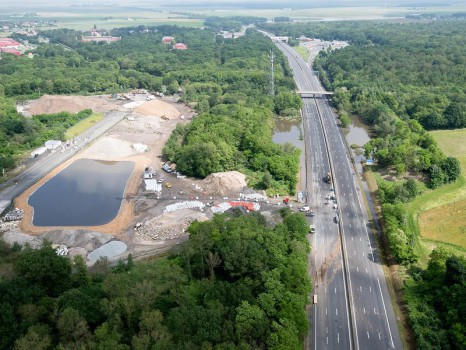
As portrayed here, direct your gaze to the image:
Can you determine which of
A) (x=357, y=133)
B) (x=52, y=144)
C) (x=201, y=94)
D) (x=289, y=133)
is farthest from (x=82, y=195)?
(x=201, y=94)

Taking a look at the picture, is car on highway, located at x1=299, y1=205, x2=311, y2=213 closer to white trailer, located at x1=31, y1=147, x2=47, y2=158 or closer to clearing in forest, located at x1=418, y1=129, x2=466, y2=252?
clearing in forest, located at x1=418, y1=129, x2=466, y2=252

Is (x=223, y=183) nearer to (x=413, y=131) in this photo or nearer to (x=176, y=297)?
(x=176, y=297)

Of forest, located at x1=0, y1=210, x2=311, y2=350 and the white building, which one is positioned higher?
forest, located at x1=0, y1=210, x2=311, y2=350

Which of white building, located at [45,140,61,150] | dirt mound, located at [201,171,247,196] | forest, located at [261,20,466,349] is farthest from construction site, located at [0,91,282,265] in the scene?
forest, located at [261,20,466,349]

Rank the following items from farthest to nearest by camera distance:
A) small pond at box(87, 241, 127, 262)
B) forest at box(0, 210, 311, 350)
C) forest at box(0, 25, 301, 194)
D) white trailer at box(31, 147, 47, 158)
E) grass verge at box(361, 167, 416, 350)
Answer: white trailer at box(31, 147, 47, 158)
forest at box(0, 25, 301, 194)
small pond at box(87, 241, 127, 262)
grass verge at box(361, 167, 416, 350)
forest at box(0, 210, 311, 350)

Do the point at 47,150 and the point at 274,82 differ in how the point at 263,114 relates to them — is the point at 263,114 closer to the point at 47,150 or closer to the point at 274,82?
the point at 274,82

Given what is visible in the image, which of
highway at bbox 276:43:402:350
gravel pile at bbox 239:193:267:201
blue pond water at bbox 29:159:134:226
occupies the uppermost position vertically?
highway at bbox 276:43:402:350

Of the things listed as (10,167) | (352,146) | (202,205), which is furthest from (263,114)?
(10,167)

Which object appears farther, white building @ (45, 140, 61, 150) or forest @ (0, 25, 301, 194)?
white building @ (45, 140, 61, 150)
